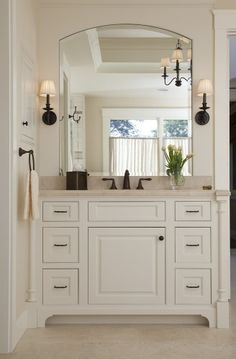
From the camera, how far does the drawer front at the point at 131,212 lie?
3164 millimetres

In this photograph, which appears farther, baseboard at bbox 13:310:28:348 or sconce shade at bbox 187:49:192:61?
sconce shade at bbox 187:49:192:61

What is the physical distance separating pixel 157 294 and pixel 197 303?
0.28m

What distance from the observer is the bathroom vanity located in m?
3.15

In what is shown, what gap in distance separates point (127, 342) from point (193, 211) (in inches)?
38.2

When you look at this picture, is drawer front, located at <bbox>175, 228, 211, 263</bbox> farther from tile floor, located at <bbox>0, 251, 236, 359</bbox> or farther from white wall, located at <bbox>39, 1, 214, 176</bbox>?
white wall, located at <bbox>39, 1, 214, 176</bbox>

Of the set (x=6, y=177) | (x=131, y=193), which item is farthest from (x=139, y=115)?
(x=6, y=177)

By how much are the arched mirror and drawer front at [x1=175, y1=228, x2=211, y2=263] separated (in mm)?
619

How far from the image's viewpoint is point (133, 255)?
3158 millimetres

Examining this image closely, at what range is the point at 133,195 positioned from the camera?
10.3 feet

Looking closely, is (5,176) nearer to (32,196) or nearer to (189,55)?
(32,196)

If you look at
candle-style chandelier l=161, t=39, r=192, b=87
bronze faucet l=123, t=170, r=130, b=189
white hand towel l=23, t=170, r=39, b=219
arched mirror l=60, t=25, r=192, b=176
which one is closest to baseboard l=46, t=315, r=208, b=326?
white hand towel l=23, t=170, r=39, b=219

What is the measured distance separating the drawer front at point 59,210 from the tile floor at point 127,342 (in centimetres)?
75

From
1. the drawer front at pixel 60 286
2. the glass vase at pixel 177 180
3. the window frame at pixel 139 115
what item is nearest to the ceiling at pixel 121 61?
the window frame at pixel 139 115

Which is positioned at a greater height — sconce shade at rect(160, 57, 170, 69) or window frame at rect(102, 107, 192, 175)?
sconce shade at rect(160, 57, 170, 69)
